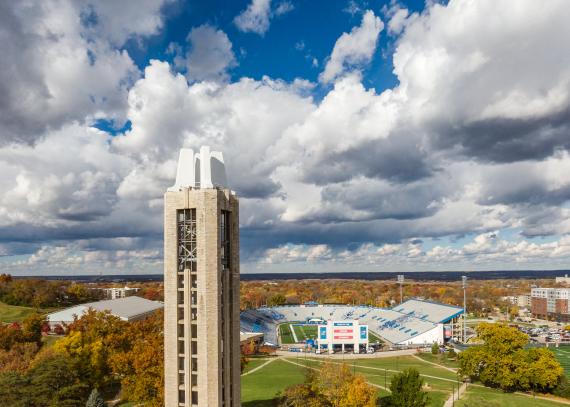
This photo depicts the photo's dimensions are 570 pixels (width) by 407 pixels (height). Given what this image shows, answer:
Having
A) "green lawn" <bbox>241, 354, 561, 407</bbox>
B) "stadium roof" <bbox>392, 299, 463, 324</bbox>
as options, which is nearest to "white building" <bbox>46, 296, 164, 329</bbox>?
"green lawn" <bbox>241, 354, 561, 407</bbox>

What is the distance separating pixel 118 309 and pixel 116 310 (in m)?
1.77

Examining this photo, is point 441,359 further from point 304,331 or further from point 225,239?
point 225,239

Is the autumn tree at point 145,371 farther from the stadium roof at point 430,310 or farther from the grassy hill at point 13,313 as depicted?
the stadium roof at point 430,310

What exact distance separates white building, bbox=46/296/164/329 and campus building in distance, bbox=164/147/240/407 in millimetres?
73931

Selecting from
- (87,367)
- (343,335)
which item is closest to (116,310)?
(343,335)

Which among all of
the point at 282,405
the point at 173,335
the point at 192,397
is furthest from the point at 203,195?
the point at 282,405

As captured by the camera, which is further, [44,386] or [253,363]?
[253,363]

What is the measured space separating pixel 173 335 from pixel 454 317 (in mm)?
101798

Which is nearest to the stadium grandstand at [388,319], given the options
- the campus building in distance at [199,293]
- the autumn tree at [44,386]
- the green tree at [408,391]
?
the green tree at [408,391]

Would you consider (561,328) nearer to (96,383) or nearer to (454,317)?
(454,317)

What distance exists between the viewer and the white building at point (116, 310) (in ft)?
337

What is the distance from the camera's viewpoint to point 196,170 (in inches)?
1264

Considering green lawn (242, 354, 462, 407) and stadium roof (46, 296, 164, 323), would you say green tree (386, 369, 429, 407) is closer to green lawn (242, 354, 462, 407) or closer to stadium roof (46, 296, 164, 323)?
Result: green lawn (242, 354, 462, 407)

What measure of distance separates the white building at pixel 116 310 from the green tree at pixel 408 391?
72376 mm
